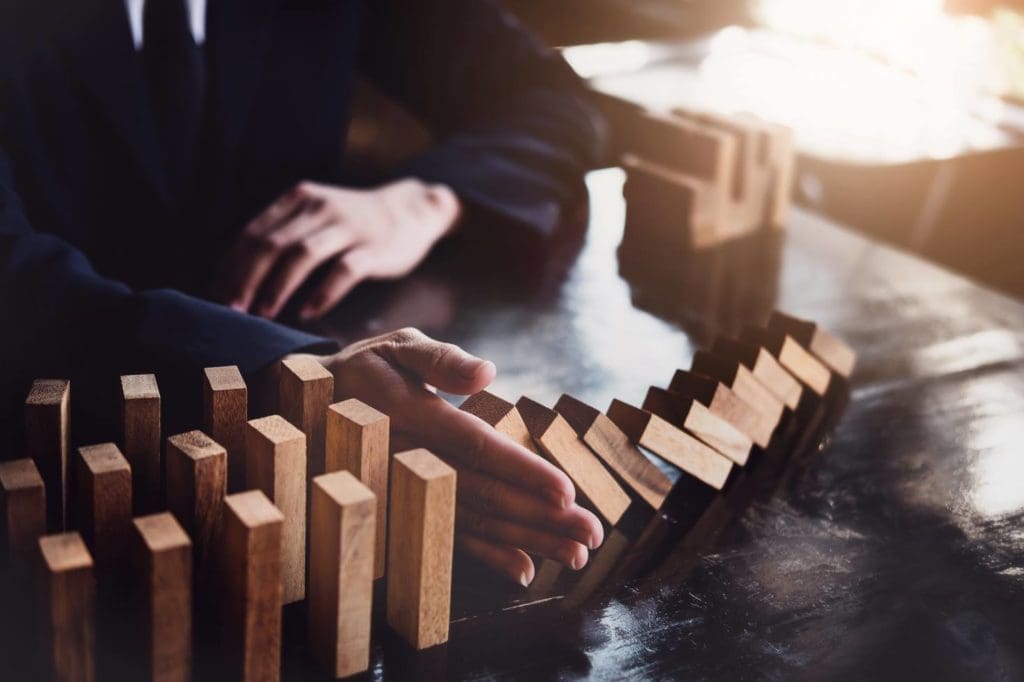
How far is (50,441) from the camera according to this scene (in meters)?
0.53

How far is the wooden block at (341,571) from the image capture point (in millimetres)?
484

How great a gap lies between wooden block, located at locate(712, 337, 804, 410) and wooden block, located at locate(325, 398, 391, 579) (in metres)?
0.36

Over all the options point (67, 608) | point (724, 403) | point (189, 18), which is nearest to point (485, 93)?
point (189, 18)

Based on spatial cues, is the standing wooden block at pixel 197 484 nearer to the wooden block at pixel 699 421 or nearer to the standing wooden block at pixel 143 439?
the standing wooden block at pixel 143 439

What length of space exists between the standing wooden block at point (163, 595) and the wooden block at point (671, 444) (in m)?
0.33

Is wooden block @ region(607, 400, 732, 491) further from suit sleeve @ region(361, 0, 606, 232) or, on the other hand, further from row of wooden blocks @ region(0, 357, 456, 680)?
suit sleeve @ region(361, 0, 606, 232)

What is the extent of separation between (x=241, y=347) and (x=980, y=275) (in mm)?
2518

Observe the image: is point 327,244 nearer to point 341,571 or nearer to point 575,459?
point 575,459

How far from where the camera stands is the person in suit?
24.9 inches

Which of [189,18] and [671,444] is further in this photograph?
[189,18]

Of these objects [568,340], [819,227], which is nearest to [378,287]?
[568,340]

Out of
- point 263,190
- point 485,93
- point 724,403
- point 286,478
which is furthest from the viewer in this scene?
point 485,93

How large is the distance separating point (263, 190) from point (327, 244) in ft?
1.08

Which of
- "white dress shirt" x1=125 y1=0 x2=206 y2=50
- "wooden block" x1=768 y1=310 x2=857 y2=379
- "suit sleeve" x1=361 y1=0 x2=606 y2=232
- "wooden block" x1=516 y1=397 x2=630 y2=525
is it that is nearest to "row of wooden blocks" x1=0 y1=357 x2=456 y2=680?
"wooden block" x1=516 y1=397 x2=630 y2=525
